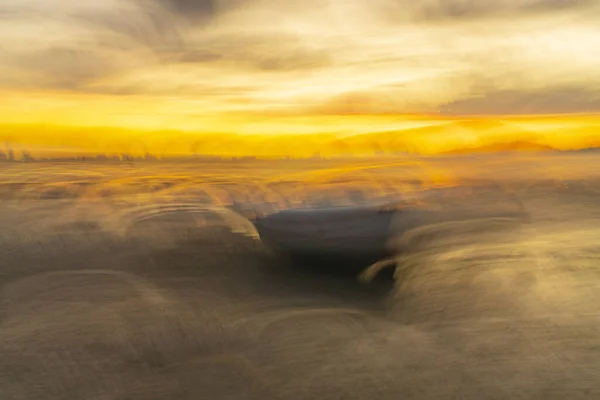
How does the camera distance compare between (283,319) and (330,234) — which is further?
(330,234)

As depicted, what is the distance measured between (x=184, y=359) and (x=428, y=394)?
122 centimetres

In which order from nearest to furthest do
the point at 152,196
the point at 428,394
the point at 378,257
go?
1. the point at 428,394
2. the point at 378,257
3. the point at 152,196

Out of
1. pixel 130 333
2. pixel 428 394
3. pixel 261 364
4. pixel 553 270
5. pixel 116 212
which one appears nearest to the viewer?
pixel 428 394

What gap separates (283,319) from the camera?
3.41 meters

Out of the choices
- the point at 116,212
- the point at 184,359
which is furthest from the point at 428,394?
the point at 116,212

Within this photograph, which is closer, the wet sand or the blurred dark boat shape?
the wet sand

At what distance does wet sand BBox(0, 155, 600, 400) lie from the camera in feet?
8.41

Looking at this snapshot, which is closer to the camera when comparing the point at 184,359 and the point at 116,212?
the point at 184,359

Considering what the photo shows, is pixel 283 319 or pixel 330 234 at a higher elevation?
pixel 283 319

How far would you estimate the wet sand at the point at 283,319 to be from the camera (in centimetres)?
256

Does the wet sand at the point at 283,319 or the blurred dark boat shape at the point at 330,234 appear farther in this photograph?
the blurred dark boat shape at the point at 330,234

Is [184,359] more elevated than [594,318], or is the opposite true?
[184,359]

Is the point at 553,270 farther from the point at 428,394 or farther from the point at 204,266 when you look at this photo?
the point at 204,266

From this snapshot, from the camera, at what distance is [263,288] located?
4.02m
